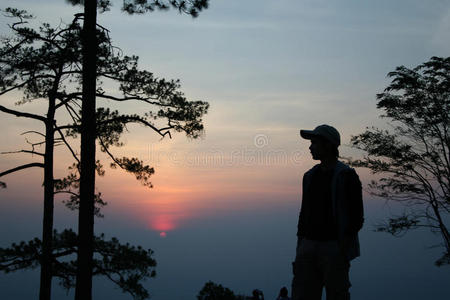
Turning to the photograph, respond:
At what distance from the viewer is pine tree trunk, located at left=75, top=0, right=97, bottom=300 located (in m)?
10.8

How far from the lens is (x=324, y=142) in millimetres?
4129

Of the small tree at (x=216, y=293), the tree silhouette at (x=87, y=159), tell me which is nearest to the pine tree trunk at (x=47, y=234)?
the tree silhouette at (x=87, y=159)

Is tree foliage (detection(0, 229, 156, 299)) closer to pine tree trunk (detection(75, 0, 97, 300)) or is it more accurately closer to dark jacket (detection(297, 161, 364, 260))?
pine tree trunk (detection(75, 0, 97, 300))

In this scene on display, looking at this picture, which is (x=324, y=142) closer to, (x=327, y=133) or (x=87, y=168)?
(x=327, y=133)

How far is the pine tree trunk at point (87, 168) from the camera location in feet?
35.3

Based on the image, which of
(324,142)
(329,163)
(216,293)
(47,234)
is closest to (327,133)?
(324,142)

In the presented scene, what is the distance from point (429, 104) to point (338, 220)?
18910 mm

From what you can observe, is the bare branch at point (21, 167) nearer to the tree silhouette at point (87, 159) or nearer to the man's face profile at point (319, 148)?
the tree silhouette at point (87, 159)

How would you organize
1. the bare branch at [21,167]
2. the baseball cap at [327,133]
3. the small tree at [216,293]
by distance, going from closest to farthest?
1. the baseball cap at [327,133]
2. the bare branch at [21,167]
3. the small tree at [216,293]

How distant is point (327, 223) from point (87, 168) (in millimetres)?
7931

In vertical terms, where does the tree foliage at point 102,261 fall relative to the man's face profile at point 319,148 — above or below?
below

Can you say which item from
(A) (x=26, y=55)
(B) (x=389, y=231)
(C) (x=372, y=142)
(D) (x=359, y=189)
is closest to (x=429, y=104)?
(C) (x=372, y=142)

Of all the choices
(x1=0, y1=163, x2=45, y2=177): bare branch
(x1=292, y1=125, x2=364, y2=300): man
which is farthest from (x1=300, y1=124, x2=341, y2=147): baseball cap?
(x1=0, y1=163, x2=45, y2=177): bare branch

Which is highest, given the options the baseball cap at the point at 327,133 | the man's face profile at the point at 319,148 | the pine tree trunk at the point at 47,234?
the baseball cap at the point at 327,133
